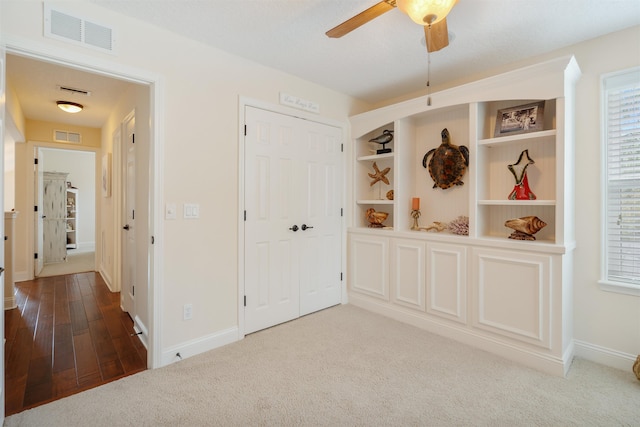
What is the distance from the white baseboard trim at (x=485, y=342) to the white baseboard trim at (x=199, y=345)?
158 centimetres

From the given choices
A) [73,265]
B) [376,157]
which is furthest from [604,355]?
[73,265]

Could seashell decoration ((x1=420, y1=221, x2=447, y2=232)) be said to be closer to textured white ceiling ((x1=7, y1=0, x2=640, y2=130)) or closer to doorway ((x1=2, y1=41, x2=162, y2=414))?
textured white ceiling ((x1=7, y1=0, x2=640, y2=130))

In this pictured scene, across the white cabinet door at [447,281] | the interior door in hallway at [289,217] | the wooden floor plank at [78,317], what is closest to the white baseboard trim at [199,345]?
the interior door in hallway at [289,217]

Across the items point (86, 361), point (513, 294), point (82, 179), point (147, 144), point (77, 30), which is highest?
point (77, 30)

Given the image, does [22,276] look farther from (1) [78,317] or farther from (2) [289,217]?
(2) [289,217]

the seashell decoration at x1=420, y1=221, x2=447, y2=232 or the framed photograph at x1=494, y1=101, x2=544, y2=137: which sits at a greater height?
the framed photograph at x1=494, y1=101, x2=544, y2=137

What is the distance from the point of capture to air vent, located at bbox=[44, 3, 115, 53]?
6.01 ft

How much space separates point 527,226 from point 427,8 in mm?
1821

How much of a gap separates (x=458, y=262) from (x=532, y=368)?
36.2 inches

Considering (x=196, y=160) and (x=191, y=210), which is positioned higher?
(x=196, y=160)

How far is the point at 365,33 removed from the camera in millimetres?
2316

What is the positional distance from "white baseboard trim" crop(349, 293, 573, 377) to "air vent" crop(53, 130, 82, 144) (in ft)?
17.3

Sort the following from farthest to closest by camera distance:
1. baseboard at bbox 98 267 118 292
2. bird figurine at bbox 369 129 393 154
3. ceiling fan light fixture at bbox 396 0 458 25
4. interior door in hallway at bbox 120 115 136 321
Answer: baseboard at bbox 98 267 118 292
bird figurine at bbox 369 129 393 154
interior door in hallway at bbox 120 115 136 321
ceiling fan light fixture at bbox 396 0 458 25

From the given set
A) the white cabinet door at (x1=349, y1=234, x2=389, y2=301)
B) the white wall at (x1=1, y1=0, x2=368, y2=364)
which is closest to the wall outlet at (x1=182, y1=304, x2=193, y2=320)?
the white wall at (x1=1, y1=0, x2=368, y2=364)
